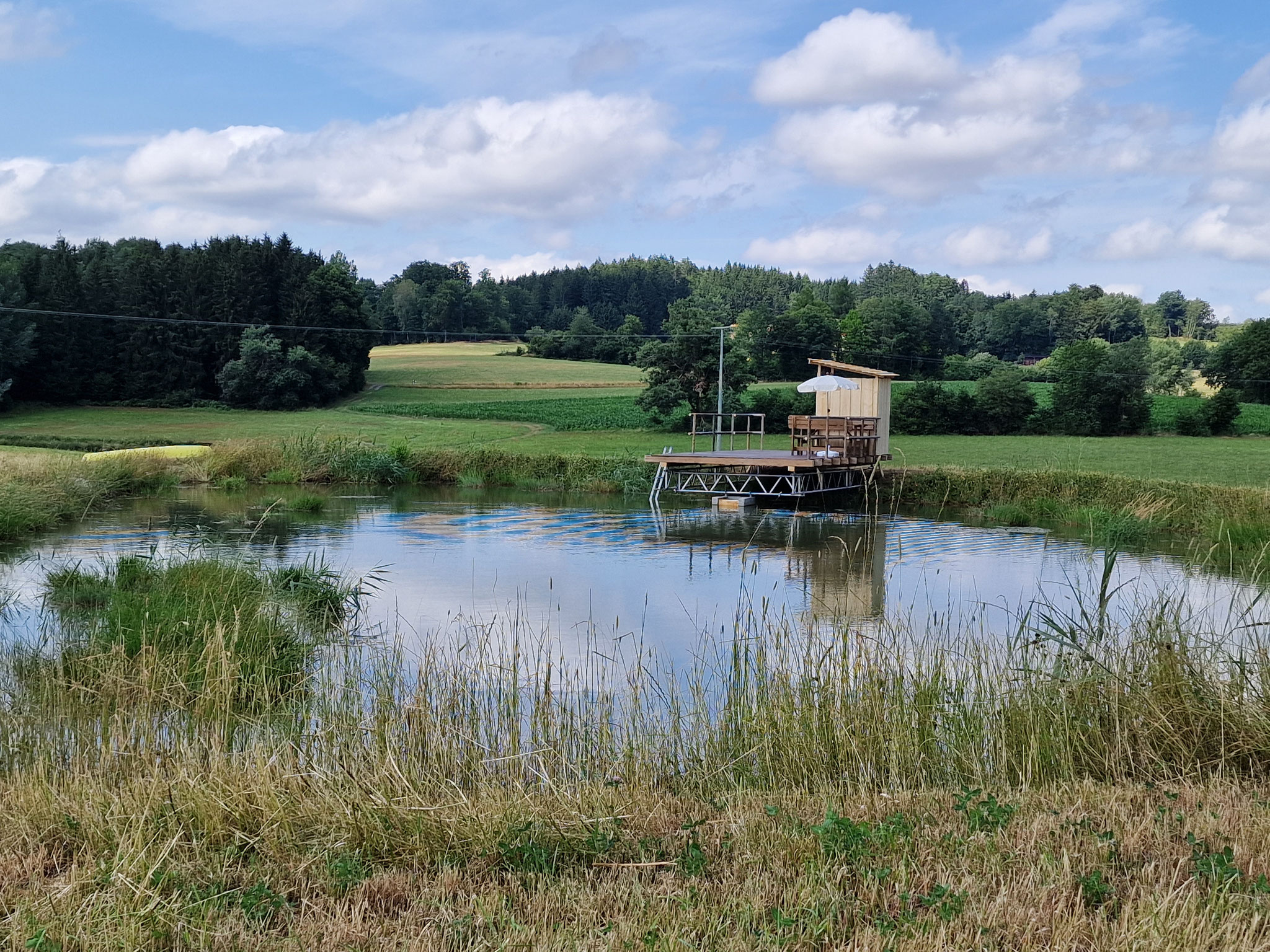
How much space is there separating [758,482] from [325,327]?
3526 cm

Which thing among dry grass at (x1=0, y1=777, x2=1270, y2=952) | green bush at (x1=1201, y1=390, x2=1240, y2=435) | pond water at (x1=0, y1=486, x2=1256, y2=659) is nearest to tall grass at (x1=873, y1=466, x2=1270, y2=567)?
pond water at (x1=0, y1=486, x2=1256, y2=659)

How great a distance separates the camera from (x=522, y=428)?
4078cm

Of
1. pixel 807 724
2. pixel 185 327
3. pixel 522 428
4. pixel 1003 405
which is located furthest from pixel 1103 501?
pixel 185 327

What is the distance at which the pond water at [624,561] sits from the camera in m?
10.4

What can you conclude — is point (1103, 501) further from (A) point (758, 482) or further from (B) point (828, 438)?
(A) point (758, 482)

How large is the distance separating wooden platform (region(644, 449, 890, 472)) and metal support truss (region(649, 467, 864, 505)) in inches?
9.7

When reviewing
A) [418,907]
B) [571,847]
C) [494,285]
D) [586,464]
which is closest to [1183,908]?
[571,847]

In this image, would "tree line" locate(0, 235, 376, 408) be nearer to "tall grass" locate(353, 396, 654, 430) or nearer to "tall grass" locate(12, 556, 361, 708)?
"tall grass" locate(353, 396, 654, 430)

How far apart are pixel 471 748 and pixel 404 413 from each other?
42109 millimetres

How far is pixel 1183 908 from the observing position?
3221 millimetres

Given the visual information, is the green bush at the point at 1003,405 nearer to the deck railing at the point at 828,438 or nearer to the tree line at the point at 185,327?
the deck railing at the point at 828,438

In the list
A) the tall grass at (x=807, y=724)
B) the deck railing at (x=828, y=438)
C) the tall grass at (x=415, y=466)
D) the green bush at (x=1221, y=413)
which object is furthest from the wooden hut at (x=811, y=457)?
the green bush at (x=1221, y=413)

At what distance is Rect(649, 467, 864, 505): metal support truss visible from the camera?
72.1 feet

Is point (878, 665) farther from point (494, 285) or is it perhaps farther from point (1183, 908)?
point (494, 285)
